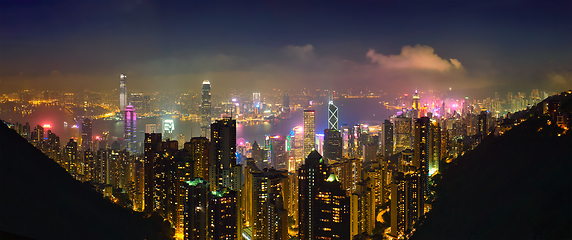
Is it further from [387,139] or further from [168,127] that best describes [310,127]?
[168,127]

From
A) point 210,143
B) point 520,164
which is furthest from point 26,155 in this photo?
point 520,164

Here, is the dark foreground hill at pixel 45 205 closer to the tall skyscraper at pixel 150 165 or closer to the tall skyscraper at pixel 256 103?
the tall skyscraper at pixel 150 165

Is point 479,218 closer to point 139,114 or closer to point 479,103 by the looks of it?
point 479,103

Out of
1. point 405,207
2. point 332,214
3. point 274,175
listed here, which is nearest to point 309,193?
point 332,214

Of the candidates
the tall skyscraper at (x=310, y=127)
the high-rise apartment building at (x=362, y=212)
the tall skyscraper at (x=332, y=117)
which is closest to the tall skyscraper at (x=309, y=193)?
the high-rise apartment building at (x=362, y=212)

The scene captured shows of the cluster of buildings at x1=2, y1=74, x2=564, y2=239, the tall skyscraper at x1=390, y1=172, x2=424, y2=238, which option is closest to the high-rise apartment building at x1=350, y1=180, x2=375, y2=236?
the cluster of buildings at x1=2, y1=74, x2=564, y2=239

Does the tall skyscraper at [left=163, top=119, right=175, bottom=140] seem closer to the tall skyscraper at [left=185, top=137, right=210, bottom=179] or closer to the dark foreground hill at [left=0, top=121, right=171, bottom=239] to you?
the tall skyscraper at [left=185, top=137, right=210, bottom=179]
